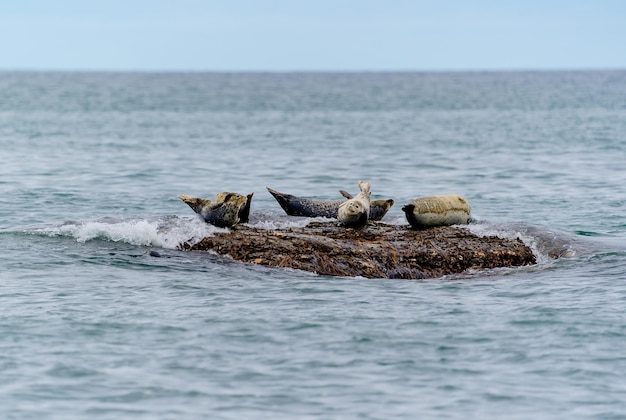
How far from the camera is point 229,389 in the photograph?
31.1 ft

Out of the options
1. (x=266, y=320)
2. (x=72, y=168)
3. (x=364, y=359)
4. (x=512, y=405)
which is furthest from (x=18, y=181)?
(x=512, y=405)

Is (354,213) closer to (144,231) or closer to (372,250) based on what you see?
(372,250)

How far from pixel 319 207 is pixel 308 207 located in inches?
8.0

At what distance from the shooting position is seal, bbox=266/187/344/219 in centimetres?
1641

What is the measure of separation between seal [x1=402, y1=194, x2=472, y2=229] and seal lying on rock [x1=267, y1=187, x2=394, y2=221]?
100 cm

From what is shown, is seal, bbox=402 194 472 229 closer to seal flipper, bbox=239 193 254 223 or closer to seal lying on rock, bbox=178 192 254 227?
seal flipper, bbox=239 193 254 223

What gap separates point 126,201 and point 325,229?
9426mm

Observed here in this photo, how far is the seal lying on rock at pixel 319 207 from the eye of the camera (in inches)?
643

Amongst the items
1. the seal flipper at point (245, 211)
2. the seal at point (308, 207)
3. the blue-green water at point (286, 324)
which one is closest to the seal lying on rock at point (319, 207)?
the seal at point (308, 207)

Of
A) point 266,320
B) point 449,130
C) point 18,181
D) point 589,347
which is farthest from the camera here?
point 449,130

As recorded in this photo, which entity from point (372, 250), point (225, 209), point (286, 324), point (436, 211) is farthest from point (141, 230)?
point (286, 324)

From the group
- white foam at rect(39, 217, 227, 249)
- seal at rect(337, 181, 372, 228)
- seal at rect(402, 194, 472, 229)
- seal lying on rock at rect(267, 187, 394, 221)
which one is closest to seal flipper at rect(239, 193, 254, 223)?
white foam at rect(39, 217, 227, 249)

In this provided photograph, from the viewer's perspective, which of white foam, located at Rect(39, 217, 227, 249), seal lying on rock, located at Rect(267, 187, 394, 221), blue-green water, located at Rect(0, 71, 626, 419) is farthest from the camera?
seal lying on rock, located at Rect(267, 187, 394, 221)

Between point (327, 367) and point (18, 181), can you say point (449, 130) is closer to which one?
point (18, 181)
